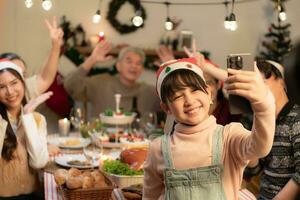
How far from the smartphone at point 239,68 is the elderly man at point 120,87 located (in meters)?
2.56

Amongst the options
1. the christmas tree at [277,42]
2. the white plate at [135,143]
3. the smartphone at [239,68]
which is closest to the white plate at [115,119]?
the white plate at [135,143]

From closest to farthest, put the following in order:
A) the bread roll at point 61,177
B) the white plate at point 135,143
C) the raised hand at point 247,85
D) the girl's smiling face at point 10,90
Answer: the raised hand at point 247,85, the bread roll at point 61,177, the girl's smiling face at point 10,90, the white plate at point 135,143

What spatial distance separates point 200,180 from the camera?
1.13m

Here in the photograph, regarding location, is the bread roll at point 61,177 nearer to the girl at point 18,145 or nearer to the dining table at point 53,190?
the dining table at point 53,190

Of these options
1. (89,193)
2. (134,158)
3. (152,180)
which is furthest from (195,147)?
(134,158)

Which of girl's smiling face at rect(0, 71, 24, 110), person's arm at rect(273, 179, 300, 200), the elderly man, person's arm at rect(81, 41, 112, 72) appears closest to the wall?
the elderly man

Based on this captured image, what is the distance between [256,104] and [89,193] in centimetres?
84

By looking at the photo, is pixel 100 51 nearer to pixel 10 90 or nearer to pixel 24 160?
pixel 10 90

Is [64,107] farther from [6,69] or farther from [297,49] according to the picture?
[297,49]

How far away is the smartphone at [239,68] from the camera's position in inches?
36.9

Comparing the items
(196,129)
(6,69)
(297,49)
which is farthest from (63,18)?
(297,49)

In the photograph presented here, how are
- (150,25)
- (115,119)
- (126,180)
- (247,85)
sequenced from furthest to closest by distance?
(150,25) < (115,119) < (126,180) < (247,85)

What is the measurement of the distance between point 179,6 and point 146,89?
986 millimetres

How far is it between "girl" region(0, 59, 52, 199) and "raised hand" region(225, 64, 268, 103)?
1.32 meters
